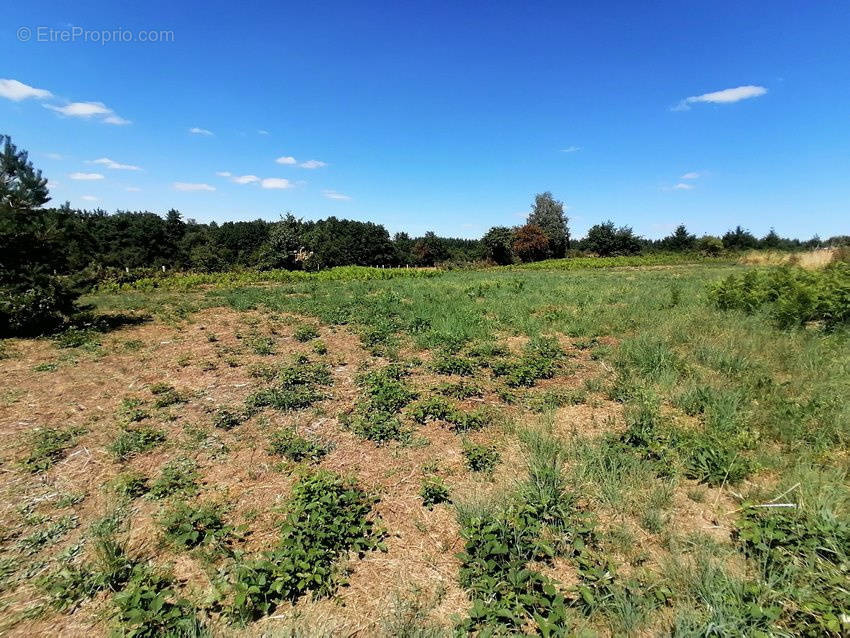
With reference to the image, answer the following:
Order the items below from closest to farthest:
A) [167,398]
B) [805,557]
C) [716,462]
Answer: [805,557] < [716,462] < [167,398]

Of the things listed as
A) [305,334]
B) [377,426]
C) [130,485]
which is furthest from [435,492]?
[305,334]

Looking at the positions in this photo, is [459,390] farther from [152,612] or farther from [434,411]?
[152,612]

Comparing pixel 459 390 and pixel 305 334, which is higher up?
pixel 305 334

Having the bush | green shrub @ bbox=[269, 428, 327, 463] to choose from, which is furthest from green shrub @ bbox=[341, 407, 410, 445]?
the bush

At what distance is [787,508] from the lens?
9.28 feet

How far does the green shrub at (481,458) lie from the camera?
12.4 feet

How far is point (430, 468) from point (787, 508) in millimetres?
2863

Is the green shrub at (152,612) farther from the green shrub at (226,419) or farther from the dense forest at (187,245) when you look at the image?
the dense forest at (187,245)

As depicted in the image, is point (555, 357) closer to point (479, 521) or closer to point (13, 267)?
point (479, 521)

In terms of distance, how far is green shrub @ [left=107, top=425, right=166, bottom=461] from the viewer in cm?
404

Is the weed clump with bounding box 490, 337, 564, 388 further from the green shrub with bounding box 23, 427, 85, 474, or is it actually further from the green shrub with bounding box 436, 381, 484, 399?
the green shrub with bounding box 23, 427, 85, 474

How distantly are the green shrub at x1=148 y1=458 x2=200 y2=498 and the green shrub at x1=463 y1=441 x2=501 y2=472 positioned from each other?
8.58ft

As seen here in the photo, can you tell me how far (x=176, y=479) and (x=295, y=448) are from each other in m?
1.11

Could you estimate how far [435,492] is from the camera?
11.1ft
